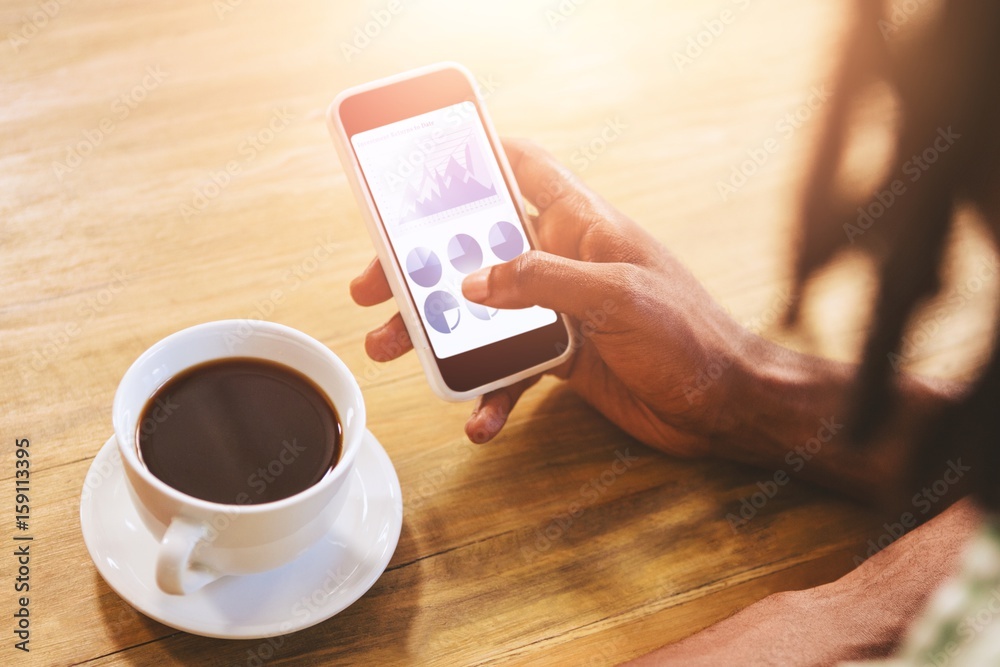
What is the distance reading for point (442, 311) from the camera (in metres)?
0.76

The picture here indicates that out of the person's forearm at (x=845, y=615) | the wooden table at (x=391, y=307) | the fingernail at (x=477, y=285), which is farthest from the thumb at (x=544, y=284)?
the person's forearm at (x=845, y=615)

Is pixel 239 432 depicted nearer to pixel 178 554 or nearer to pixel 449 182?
pixel 178 554

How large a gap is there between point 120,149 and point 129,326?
0.75 ft

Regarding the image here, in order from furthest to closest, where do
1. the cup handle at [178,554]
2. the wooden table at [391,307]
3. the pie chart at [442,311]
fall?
the pie chart at [442,311]
the wooden table at [391,307]
the cup handle at [178,554]

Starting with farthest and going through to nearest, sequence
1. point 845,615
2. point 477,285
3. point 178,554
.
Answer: point 477,285, point 845,615, point 178,554

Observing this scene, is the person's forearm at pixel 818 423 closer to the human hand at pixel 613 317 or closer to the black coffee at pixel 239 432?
the human hand at pixel 613 317

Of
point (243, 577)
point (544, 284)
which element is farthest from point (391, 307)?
point (243, 577)

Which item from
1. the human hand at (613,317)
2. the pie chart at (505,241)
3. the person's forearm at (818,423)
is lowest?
the person's forearm at (818,423)

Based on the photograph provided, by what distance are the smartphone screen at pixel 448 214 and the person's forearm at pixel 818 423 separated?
21cm

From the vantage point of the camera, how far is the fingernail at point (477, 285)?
0.73 m

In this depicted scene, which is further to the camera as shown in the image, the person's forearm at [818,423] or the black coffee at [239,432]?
the person's forearm at [818,423]

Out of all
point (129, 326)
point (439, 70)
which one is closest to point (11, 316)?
point (129, 326)

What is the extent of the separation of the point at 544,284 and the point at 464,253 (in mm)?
99

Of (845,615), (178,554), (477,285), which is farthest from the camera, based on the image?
(477,285)
